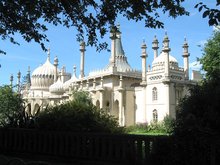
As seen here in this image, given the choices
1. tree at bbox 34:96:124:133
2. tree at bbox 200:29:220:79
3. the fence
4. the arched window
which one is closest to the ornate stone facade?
the arched window

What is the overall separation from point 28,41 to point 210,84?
6.20m

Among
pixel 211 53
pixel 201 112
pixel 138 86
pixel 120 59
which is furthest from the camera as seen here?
pixel 120 59

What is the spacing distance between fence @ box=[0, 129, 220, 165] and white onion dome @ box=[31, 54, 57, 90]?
6344cm

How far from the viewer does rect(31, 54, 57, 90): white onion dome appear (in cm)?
7575

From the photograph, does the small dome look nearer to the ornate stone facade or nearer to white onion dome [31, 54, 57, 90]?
the ornate stone facade

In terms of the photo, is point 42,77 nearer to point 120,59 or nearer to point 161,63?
point 120,59

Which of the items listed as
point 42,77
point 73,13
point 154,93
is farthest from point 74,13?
point 42,77

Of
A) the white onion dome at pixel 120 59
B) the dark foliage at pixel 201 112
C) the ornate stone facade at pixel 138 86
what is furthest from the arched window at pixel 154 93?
the dark foliage at pixel 201 112

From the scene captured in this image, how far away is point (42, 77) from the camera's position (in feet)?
250

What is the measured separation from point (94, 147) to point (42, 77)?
6744 centimetres

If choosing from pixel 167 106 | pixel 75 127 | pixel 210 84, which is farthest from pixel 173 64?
pixel 210 84

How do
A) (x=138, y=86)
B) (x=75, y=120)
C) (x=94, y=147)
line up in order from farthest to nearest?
(x=138, y=86) < (x=75, y=120) < (x=94, y=147)

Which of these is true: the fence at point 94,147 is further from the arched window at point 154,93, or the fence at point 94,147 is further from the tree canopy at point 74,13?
the arched window at point 154,93

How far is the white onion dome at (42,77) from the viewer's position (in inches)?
2982
